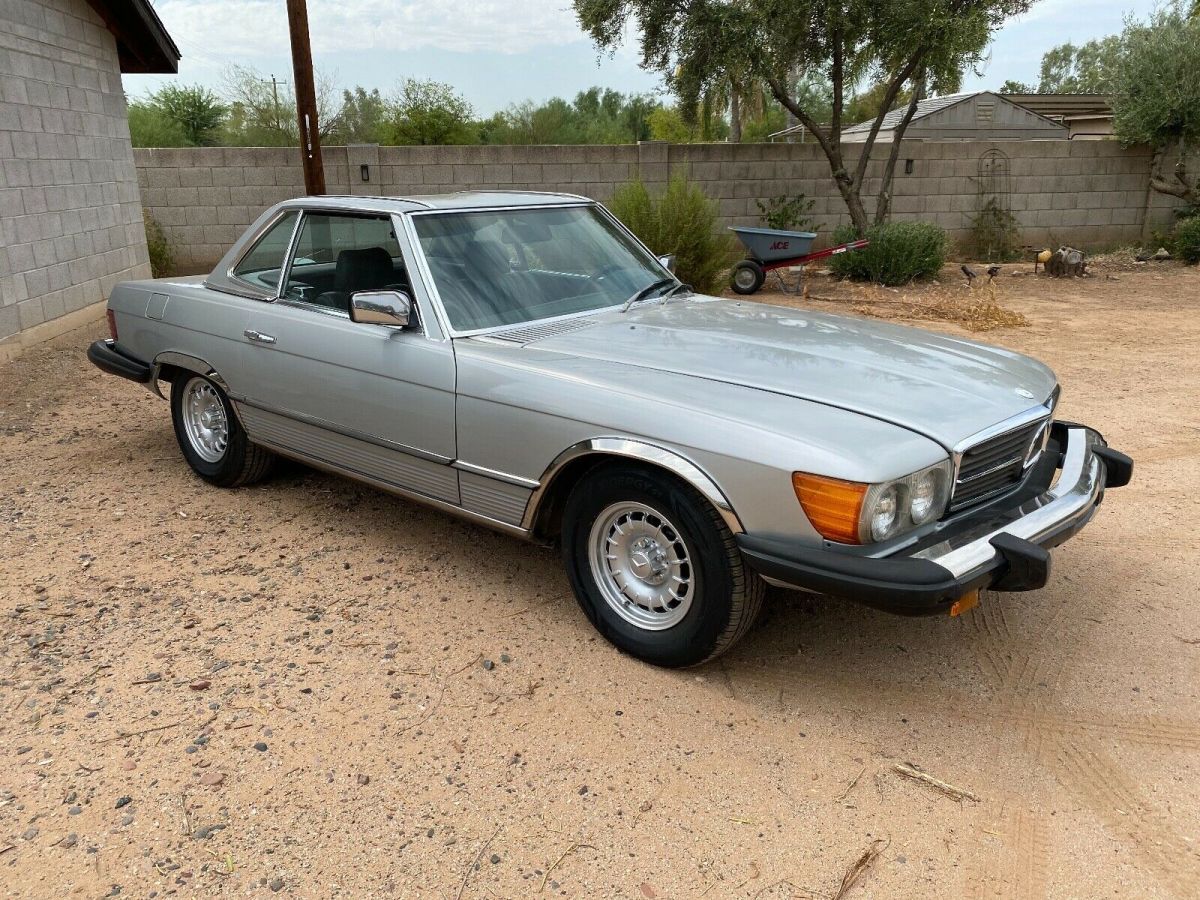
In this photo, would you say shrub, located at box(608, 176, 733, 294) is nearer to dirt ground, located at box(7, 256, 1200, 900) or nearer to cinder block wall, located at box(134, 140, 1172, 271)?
cinder block wall, located at box(134, 140, 1172, 271)

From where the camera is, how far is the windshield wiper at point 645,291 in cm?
425

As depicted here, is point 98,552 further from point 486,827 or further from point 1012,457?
point 1012,457

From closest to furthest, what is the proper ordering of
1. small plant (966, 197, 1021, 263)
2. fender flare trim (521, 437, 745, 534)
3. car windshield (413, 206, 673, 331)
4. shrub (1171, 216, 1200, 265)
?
fender flare trim (521, 437, 745, 534), car windshield (413, 206, 673, 331), shrub (1171, 216, 1200, 265), small plant (966, 197, 1021, 263)

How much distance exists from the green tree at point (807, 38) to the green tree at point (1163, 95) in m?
4.02

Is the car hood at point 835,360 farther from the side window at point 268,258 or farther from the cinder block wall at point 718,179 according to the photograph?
the cinder block wall at point 718,179

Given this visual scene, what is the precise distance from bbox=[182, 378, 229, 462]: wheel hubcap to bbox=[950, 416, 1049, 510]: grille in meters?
3.80

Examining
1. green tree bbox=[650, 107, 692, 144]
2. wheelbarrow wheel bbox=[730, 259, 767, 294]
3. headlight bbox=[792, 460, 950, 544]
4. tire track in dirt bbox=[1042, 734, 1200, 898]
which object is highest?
green tree bbox=[650, 107, 692, 144]

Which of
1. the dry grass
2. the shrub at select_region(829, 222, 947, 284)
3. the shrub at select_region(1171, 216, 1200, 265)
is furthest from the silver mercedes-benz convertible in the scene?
the shrub at select_region(1171, 216, 1200, 265)

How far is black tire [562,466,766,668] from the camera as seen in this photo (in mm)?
2984

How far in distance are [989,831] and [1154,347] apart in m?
7.87

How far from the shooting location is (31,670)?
3371 millimetres

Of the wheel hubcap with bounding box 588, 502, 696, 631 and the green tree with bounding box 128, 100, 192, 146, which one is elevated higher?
the green tree with bounding box 128, 100, 192, 146

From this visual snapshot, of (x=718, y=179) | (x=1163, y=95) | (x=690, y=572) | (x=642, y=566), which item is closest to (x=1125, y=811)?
(x=690, y=572)

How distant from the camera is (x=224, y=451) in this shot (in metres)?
5.05
